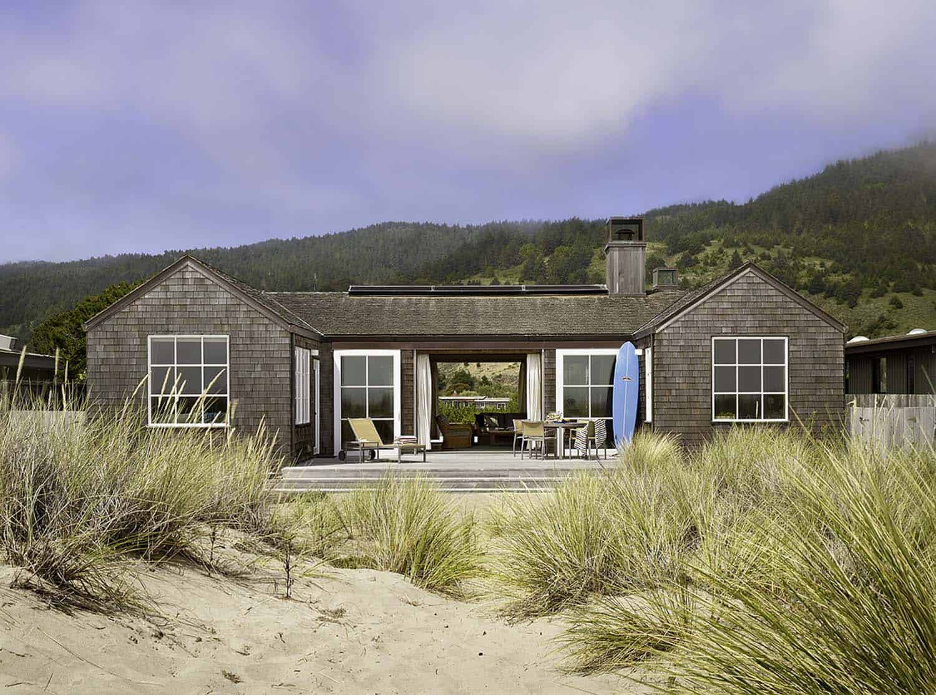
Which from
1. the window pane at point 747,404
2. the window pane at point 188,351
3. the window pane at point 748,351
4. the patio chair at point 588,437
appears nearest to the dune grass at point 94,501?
the window pane at point 188,351

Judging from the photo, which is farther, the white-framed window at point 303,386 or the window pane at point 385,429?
the window pane at point 385,429

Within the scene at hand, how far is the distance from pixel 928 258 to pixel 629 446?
4656cm

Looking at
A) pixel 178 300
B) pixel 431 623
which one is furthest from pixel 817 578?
pixel 178 300

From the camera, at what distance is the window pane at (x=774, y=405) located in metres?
14.0

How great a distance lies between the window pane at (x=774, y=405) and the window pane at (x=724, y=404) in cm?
59

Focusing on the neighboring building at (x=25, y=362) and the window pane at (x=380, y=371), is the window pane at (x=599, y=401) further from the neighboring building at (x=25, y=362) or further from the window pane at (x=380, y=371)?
the neighboring building at (x=25, y=362)

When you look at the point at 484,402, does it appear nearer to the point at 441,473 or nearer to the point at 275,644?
the point at 441,473

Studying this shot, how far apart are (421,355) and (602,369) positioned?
3.73 metres

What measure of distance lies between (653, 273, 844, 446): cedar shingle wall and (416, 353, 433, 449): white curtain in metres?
4.65

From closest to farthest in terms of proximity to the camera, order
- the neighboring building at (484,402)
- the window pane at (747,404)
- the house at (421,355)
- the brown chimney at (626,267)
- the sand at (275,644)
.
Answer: the sand at (275,644) < the house at (421,355) < the window pane at (747,404) < the brown chimney at (626,267) < the neighboring building at (484,402)

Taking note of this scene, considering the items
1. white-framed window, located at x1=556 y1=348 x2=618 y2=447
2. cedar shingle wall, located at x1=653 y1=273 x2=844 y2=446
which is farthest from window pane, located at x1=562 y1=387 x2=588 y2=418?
cedar shingle wall, located at x1=653 y1=273 x2=844 y2=446

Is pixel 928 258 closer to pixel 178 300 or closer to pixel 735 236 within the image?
pixel 735 236

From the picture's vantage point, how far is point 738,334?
13977mm

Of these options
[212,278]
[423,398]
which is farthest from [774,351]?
[212,278]
